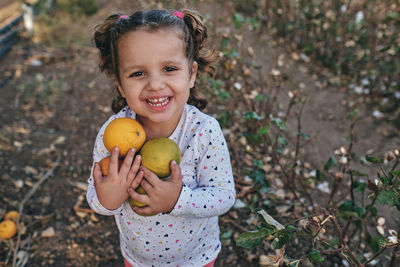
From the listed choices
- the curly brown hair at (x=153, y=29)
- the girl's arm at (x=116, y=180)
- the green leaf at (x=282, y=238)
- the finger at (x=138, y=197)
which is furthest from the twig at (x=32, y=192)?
the green leaf at (x=282, y=238)

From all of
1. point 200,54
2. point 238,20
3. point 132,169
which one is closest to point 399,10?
point 238,20

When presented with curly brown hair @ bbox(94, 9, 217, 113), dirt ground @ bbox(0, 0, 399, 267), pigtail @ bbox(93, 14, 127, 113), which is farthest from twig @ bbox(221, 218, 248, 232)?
pigtail @ bbox(93, 14, 127, 113)

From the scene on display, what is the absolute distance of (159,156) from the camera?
1319 mm

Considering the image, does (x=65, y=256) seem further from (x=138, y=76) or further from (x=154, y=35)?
(x=154, y=35)

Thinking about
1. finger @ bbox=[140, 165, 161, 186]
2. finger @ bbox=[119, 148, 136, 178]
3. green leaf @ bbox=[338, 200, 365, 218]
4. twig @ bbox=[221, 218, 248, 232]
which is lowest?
twig @ bbox=[221, 218, 248, 232]

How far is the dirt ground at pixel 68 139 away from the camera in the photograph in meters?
2.48

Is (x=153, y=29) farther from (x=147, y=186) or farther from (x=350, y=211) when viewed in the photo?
(x=350, y=211)

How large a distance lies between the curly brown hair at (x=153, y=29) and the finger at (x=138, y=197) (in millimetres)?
539

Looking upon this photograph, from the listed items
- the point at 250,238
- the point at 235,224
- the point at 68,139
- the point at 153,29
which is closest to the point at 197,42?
the point at 153,29

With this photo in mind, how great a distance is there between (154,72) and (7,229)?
1.76m

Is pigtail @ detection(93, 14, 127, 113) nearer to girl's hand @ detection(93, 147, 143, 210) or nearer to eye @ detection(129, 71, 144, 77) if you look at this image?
eye @ detection(129, 71, 144, 77)

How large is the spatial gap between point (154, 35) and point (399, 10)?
3875 millimetres

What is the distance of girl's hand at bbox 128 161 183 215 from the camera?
1.32 metres

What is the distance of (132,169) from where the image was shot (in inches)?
52.2
